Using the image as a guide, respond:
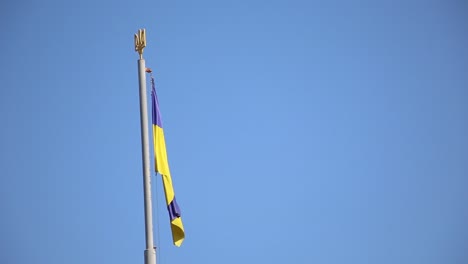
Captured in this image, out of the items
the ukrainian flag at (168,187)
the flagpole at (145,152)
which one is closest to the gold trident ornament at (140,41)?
the flagpole at (145,152)

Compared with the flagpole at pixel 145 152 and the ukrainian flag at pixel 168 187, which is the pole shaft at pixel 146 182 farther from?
the ukrainian flag at pixel 168 187

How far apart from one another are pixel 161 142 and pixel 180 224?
7.76 ft

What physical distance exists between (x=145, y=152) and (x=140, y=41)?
10.2ft

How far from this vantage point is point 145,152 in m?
17.1

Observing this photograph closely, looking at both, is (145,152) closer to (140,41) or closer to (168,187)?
(168,187)

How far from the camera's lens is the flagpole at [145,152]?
16656 mm

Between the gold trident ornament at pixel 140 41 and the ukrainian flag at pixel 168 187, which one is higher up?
the gold trident ornament at pixel 140 41

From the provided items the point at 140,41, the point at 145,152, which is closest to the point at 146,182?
the point at 145,152

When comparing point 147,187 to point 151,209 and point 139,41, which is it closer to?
point 151,209

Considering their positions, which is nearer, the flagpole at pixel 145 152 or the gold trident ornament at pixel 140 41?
the flagpole at pixel 145 152

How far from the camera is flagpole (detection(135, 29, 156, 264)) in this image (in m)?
16.7

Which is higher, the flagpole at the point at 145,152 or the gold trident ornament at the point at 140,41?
the gold trident ornament at the point at 140,41

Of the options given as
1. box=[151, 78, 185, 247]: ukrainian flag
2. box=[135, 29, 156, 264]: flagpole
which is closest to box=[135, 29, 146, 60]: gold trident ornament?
box=[135, 29, 156, 264]: flagpole

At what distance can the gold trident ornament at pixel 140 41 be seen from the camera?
59.2 feet
